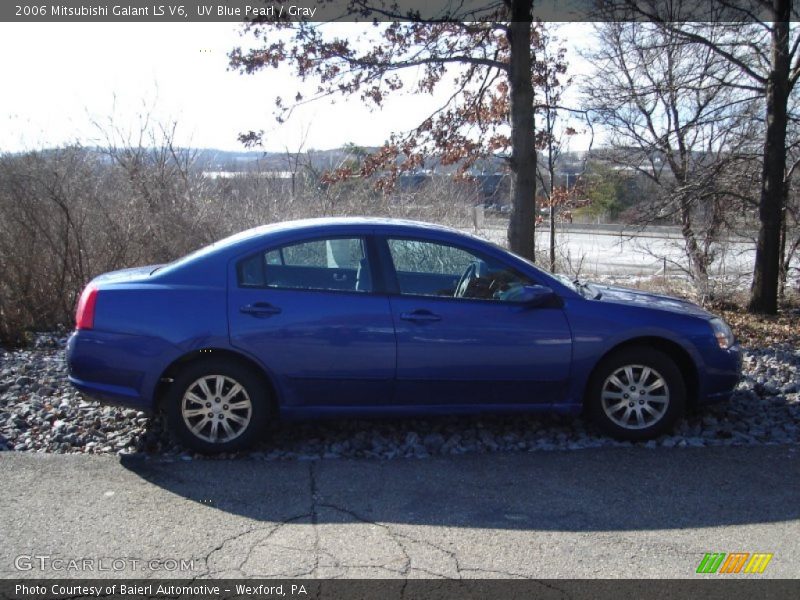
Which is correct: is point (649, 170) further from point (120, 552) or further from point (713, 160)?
point (120, 552)

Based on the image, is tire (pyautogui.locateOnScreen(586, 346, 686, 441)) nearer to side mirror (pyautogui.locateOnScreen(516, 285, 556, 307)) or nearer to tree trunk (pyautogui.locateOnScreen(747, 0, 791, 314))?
A: side mirror (pyautogui.locateOnScreen(516, 285, 556, 307))

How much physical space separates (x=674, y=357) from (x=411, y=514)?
2.55 meters

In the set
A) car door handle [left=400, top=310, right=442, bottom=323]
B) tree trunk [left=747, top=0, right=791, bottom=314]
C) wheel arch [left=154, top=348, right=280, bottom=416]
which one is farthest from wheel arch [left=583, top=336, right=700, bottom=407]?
tree trunk [left=747, top=0, right=791, bottom=314]

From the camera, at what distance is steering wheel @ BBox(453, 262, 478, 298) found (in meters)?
5.55

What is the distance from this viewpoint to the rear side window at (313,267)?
17.6 feet

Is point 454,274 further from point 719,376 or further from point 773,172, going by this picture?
point 773,172

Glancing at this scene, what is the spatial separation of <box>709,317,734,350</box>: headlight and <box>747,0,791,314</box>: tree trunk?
6.32m

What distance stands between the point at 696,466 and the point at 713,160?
30.0ft

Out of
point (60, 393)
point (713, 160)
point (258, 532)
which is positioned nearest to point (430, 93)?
point (713, 160)

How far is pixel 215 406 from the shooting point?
520 centimetres

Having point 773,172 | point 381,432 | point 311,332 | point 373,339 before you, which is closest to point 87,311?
point 311,332

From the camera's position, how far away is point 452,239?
5.63 metres

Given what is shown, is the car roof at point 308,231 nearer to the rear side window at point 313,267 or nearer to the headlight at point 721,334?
the rear side window at point 313,267

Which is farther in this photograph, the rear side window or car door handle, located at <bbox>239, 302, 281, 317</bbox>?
the rear side window
